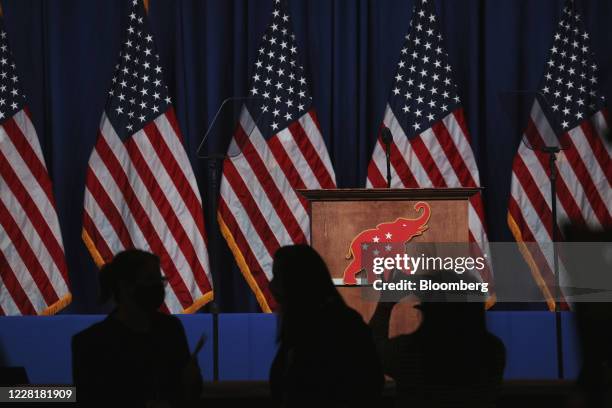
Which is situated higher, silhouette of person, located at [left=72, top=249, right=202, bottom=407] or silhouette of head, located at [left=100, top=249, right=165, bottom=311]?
silhouette of head, located at [left=100, top=249, right=165, bottom=311]

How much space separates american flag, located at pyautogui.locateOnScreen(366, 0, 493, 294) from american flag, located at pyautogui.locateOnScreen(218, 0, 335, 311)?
0.57m

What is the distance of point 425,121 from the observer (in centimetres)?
700

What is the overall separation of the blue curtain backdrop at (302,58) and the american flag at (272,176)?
381 millimetres

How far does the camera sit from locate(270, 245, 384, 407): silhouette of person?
220 centimetres

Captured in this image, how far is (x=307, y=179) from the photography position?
22.8 ft

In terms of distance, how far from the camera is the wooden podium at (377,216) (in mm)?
5160

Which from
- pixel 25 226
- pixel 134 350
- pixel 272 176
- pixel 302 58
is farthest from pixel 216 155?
pixel 134 350

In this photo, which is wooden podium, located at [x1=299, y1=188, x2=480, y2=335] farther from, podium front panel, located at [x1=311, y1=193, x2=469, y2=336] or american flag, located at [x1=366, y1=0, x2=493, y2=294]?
american flag, located at [x1=366, y1=0, x2=493, y2=294]

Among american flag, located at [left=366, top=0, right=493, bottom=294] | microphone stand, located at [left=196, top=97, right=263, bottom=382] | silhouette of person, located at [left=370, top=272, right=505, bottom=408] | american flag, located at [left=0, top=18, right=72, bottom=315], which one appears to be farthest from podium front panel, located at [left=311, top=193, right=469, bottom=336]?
silhouette of person, located at [left=370, top=272, right=505, bottom=408]

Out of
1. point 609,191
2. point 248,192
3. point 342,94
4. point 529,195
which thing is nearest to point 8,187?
point 248,192

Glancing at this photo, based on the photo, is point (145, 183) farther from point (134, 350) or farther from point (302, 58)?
point (134, 350)

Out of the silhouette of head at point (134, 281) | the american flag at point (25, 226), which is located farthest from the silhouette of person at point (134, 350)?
the american flag at point (25, 226)

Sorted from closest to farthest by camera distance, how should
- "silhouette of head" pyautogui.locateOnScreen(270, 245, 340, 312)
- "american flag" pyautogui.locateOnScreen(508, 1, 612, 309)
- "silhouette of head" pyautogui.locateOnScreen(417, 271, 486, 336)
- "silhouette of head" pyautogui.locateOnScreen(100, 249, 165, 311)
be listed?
"silhouette of head" pyautogui.locateOnScreen(417, 271, 486, 336) → "silhouette of head" pyautogui.locateOnScreen(270, 245, 340, 312) → "silhouette of head" pyautogui.locateOnScreen(100, 249, 165, 311) → "american flag" pyautogui.locateOnScreen(508, 1, 612, 309)

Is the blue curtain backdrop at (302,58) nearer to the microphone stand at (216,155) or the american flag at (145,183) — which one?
the american flag at (145,183)
